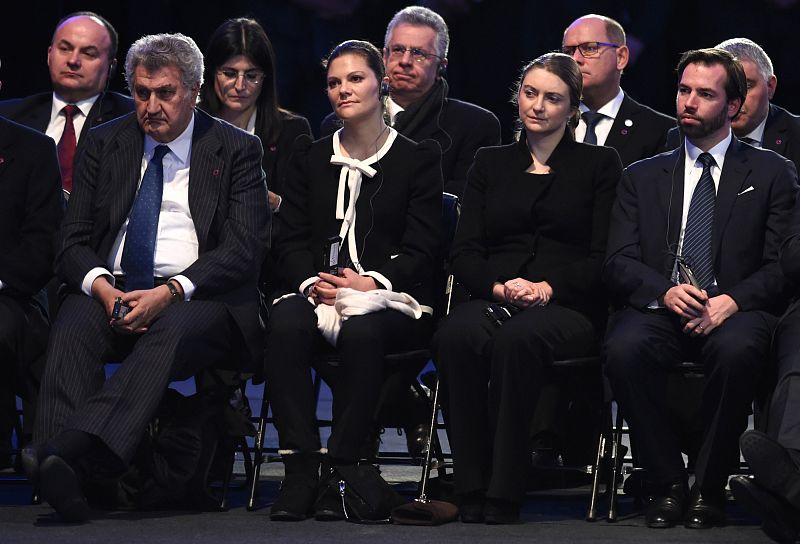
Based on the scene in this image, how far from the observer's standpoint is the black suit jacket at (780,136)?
5.22 meters

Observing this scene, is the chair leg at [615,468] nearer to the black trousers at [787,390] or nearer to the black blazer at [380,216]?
the black trousers at [787,390]

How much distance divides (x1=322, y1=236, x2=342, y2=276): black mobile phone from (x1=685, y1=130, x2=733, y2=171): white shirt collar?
3.96 feet

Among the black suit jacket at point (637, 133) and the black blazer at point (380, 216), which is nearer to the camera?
the black blazer at point (380, 216)

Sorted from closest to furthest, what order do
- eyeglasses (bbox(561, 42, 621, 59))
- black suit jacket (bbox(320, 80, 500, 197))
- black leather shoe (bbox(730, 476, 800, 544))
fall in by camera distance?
black leather shoe (bbox(730, 476, 800, 544))
black suit jacket (bbox(320, 80, 500, 197))
eyeglasses (bbox(561, 42, 621, 59))

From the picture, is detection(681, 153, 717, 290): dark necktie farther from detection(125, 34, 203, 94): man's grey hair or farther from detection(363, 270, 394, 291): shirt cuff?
detection(125, 34, 203, 94): man's grey hair

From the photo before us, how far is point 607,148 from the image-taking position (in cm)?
484

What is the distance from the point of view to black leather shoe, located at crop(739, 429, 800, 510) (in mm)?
3785

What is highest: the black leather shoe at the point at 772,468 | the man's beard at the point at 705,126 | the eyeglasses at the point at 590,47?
the eyeglasses at the point at 590,47

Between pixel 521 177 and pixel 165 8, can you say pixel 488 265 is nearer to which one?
pixel 521 177

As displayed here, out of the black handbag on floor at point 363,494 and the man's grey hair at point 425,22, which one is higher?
the man's grey hair at point 425,22

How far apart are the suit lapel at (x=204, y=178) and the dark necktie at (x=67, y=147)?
90 cm

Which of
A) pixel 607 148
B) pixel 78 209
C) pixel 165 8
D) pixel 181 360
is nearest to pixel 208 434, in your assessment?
pixel 181 360

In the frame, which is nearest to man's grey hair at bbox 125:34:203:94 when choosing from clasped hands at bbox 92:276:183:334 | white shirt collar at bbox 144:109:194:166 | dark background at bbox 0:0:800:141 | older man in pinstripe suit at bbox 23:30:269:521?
older man in pinstripe suit at bbox 23:30:269:521

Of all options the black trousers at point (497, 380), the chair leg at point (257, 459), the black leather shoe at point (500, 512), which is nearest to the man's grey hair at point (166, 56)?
the chair leg at point (257, 459)
